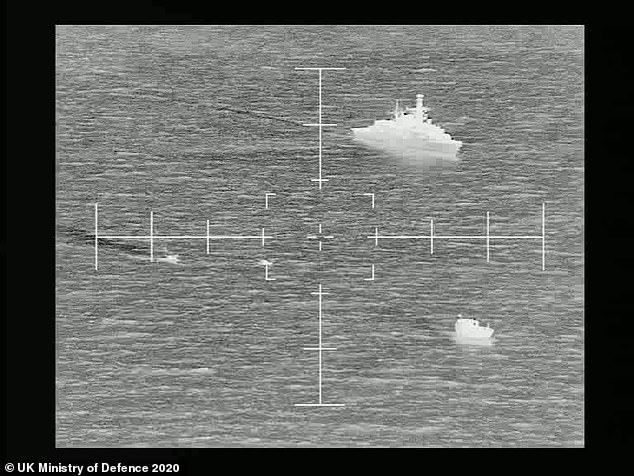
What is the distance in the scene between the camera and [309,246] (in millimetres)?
2461

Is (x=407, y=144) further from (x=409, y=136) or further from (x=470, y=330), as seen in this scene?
(x=470, y=330)

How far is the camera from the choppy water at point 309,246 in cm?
244

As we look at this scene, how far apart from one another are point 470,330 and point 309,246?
0.51 m

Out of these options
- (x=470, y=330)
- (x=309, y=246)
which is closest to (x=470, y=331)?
(x=470, y=330)

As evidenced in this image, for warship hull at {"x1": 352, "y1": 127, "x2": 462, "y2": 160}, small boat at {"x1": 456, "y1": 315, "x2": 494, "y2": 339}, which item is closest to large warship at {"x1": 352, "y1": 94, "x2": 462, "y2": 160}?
warship hull at {"x1": 352, "y1": 127, "x2": 462, "y2": 160}

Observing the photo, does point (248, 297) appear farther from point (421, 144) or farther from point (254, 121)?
point (421, 144)

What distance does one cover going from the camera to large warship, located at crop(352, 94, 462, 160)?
247cm

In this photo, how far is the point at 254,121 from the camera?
2.49m

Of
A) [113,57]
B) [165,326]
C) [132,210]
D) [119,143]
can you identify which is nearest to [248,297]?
[165,326]

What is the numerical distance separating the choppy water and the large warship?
3 cm

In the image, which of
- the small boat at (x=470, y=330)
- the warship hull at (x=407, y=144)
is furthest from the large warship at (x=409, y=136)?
the small boat at (x=470, y=330)

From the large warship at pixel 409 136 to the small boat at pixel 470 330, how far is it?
466 millimetres

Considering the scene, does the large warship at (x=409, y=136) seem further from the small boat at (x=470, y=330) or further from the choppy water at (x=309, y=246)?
the small boat at (x=470, y=330)

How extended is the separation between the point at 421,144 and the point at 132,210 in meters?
0.84
